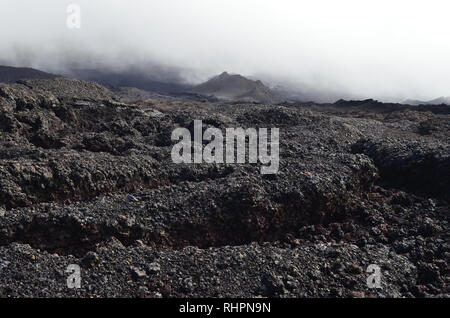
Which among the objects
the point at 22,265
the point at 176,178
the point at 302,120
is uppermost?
the point at 302,120

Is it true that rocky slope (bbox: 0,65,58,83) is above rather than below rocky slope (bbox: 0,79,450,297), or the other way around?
above

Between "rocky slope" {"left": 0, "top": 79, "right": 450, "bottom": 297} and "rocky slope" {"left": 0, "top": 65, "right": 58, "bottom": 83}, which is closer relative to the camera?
"rocky slope" {"left": 0, "top": 79, "right": 450, "bottom": 297}

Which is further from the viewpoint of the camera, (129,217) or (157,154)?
(157,154)

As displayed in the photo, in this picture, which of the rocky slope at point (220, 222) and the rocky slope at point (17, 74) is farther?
the rocky slope at point (17, 74)

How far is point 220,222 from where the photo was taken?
1426 cm

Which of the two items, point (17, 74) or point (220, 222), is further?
point (17, 74)

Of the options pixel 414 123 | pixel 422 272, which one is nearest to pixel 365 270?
pixel 422 272

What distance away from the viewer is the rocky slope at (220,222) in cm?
1127

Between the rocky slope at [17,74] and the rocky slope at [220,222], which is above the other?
the rocky slope at [17,74]

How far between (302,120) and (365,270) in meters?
18.2

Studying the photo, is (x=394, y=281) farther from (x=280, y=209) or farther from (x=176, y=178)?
(x=176, y=178)

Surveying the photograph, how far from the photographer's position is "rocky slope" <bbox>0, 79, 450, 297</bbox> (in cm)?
1127

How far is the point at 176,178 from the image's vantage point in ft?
57.1

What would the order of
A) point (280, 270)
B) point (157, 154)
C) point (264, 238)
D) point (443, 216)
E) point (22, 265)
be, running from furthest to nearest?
point (157, 154) < point (443, 216) < point (264, 238) < point (280, 270) < point (22, 265)
